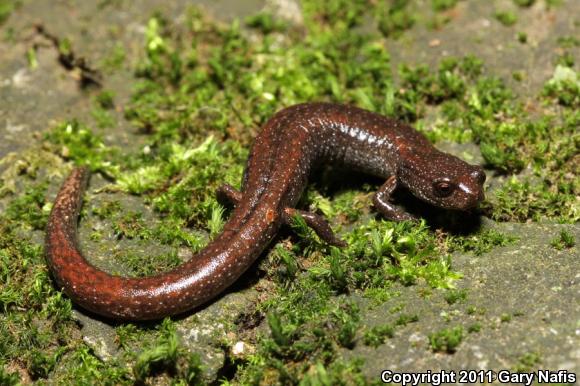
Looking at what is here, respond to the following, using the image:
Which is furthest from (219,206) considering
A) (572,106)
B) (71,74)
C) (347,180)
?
(572,106)

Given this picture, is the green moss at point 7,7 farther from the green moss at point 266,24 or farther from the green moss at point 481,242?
the green moss at point 481,242

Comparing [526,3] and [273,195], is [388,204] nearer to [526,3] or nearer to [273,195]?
[273,195]

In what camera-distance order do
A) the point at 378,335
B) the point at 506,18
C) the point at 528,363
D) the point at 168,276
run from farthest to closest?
the point at 506,18 < the point at 168,276 < the point at 378,335 < the point at 528,363

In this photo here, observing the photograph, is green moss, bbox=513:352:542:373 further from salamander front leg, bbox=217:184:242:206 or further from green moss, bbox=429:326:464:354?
salamander front leg, bbox=217:184:242:206
